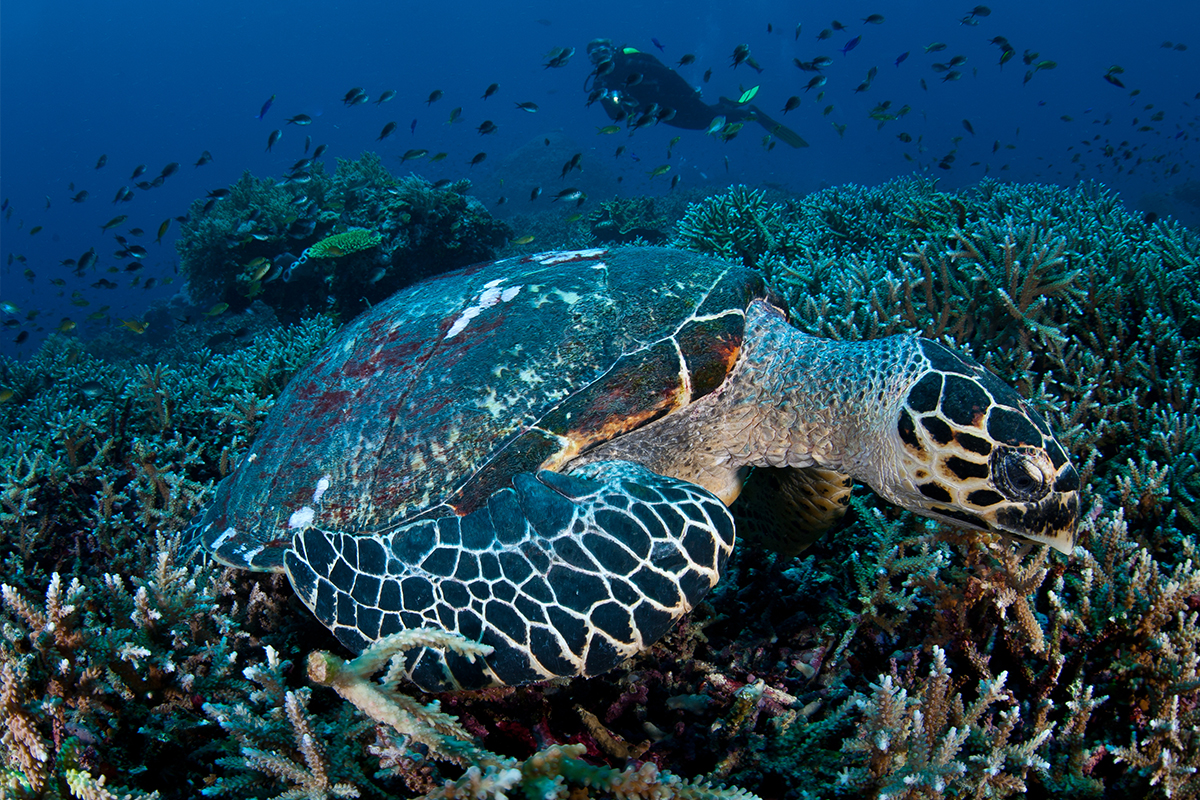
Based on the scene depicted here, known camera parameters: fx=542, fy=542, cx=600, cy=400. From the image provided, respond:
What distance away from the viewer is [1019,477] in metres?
1.58

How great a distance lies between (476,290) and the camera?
2348 mm

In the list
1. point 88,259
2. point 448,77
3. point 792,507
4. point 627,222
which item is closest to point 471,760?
point 792,507

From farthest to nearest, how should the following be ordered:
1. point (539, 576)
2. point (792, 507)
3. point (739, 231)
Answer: point (739, 231) < point (792, 507) < point (539, 576)

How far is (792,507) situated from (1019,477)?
784 mm

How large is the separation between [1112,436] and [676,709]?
2489mm

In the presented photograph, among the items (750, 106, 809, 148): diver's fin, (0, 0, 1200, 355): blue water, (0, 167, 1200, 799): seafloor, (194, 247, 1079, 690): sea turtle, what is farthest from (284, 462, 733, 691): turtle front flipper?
(0, 0, 1200, 355): blue water

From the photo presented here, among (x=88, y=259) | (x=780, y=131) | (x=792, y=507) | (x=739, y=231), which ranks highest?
(x=780, y=131)

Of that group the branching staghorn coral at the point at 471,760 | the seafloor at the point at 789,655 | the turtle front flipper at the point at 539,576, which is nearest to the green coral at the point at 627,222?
the seafloor at the point at 789,655

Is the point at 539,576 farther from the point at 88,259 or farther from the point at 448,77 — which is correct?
the point at 448,77

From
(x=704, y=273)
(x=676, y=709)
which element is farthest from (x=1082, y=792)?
(x=704, y=273)

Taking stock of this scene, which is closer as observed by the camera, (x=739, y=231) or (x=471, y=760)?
(x=471, y=760)

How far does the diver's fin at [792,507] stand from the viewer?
211 centimetres

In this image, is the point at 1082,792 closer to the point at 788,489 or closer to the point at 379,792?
the point at 788,489

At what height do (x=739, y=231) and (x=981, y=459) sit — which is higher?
(x=739, y=231)
